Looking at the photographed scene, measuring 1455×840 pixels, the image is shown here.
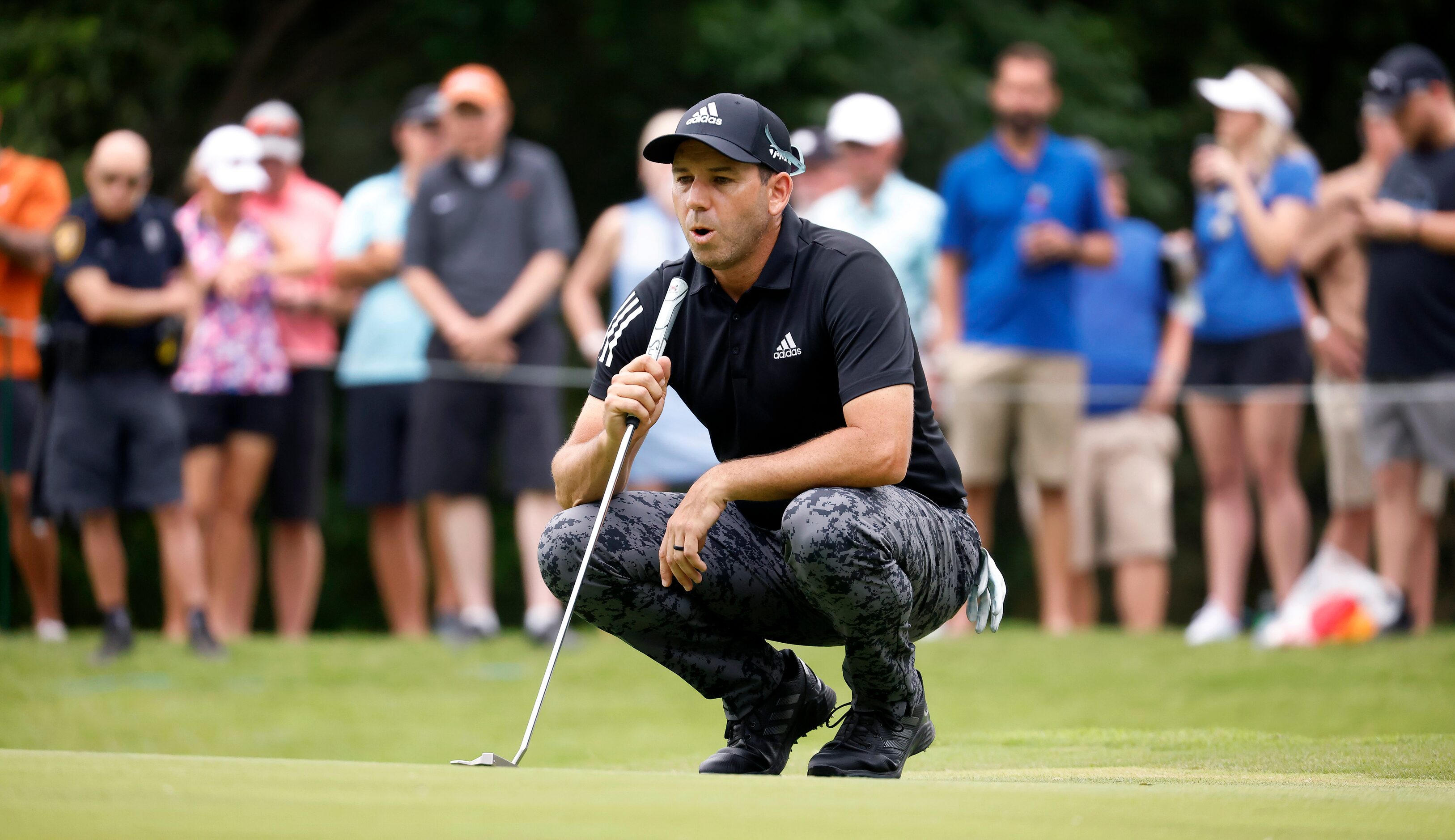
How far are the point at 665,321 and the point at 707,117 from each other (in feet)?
1.48

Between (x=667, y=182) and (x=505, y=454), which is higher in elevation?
(x=667, y=182)

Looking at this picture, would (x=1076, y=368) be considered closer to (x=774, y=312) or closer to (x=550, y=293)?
(x=550, y=293)

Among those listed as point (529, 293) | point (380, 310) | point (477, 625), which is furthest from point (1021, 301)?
point (380, 310)

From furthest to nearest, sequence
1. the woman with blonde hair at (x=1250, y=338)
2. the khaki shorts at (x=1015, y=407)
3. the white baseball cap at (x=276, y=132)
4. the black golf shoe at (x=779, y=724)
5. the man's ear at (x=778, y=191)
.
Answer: the white baseball cap at (x=276, y=132) < the khaki shorts at (x=1015, y=407) < the woman with blonde hair at (x=1250, y=338) < the black golf shoe at (x=779, y=724) < the man's ear at (x=778, y=191)

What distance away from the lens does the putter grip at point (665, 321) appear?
12.8 feet

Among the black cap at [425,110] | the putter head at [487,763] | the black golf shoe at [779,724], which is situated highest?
the black cap at [425,110]

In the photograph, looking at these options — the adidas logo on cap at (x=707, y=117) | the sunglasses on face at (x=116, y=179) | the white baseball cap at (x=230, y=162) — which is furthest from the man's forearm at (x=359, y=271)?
the adidas logo on cap at (x=707, y=117)

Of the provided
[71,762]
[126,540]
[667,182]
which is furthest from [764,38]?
[71,762]

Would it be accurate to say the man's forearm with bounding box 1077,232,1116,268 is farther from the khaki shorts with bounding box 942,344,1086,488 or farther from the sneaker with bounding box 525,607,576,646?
the sneaker with bounding box 525,607,576,646

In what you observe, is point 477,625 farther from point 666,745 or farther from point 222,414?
point 666,745

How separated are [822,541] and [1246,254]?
16.5 feet

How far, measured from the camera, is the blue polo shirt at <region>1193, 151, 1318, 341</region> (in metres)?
8.02

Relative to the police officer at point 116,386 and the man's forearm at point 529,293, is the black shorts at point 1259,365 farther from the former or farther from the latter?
the police officer at point 116,386

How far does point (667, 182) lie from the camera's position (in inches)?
314
